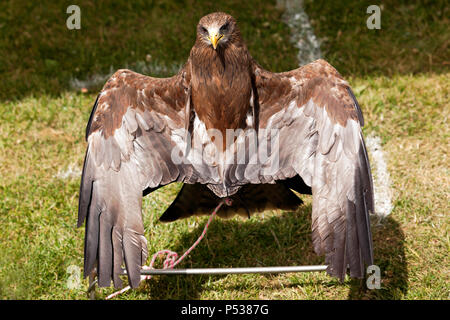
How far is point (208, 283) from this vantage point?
16.2 ft

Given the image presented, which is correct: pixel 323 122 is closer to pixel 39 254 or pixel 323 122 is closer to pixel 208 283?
pixel 208 283

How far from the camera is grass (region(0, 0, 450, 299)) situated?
492cm

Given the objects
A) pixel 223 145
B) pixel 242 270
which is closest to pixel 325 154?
pixel 223 145

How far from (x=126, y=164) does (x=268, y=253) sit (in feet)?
5.38

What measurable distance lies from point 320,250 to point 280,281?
1.01m

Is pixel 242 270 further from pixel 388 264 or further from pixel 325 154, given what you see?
pixel 388 264

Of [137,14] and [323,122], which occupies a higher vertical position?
[137,14]

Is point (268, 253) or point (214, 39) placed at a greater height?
point (214, 39)

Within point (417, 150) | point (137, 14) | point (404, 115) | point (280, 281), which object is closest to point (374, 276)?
point (280, 281)

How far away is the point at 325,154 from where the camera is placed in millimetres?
4137

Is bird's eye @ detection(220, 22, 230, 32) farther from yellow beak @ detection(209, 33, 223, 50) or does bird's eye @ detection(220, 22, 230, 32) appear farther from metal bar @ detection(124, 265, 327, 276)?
metal bar @ detection(124, 265, 327, 276)

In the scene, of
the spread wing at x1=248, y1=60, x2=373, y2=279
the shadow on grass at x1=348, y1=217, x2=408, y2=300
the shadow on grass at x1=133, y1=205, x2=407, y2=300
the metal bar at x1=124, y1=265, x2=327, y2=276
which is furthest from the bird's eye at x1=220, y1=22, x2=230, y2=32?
the shadow on grass at x1=348, y1=217, x2=408, y2=300

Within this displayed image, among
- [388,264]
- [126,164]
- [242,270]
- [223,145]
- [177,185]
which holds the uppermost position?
[223,145]

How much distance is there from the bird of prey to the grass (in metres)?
0.92
